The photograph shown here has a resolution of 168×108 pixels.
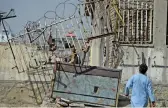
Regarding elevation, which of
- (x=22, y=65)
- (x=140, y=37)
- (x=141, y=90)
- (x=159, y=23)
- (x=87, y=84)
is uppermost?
(x=159, y=23)

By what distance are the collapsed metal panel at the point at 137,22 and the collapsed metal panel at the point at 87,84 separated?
2405 mm

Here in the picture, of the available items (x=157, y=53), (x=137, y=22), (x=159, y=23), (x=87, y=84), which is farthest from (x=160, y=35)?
(x=87, y=84)

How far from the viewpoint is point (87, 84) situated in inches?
368

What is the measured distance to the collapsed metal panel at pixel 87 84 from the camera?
367 inches

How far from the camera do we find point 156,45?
11.2 metres

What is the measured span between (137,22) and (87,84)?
320 centimetres

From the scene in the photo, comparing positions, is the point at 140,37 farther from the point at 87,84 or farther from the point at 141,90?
the point at 141,90

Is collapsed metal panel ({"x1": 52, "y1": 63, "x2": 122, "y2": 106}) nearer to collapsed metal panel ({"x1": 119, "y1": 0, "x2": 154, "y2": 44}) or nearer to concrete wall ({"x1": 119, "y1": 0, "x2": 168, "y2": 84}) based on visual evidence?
concrete wall ({"x1": 119, "y1": 0, "x2": 168, "y2": 84})

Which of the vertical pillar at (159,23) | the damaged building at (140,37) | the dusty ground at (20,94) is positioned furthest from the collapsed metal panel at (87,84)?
the vertical pillar at (159,23)

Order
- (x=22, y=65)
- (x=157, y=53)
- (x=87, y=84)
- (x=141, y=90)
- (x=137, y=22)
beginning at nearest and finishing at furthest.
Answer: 1. (x=141, y=90)
2. (x=87, y=84)
3. (x=157, y=53)
4. (x=137, y=22)
5. (x=22, y=65)

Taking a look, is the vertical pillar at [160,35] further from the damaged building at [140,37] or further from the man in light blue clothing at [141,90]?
the man in light blue clothing at [141,90]

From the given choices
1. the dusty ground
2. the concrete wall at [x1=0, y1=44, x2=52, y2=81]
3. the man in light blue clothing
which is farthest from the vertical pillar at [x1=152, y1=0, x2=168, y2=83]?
the man in light blue clothing

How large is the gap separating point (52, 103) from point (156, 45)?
383 cm

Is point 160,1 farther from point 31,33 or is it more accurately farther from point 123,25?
point 31,33
